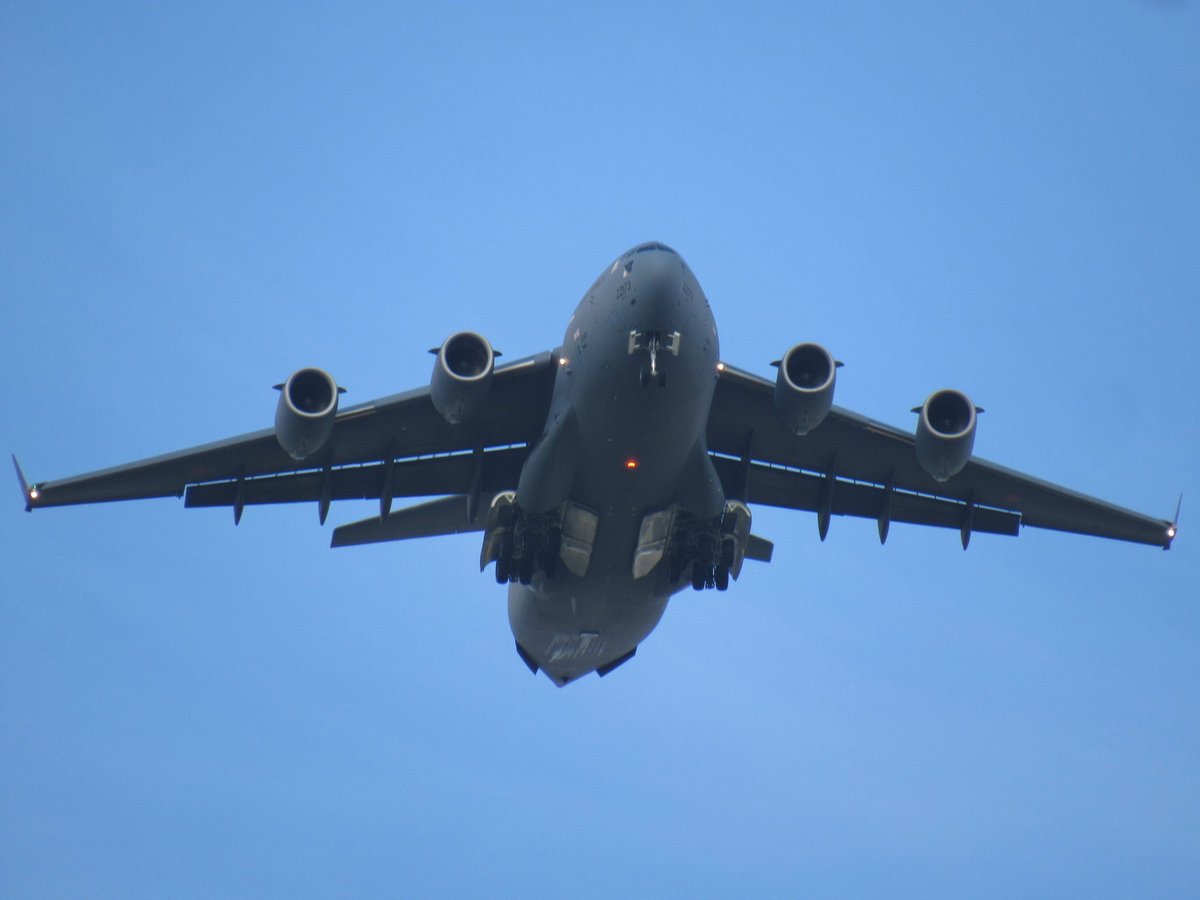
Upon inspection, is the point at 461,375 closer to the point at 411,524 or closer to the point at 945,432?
the point at 411,524

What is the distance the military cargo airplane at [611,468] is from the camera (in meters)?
12.9

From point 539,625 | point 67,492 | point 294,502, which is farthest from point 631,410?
point 67,492

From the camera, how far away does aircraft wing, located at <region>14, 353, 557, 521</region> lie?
14609 mm

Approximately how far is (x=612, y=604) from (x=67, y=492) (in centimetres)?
578

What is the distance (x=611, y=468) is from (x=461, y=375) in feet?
5.39

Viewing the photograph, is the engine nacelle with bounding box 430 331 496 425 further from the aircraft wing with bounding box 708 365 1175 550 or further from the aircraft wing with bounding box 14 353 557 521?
the aircraft wing with bounding box 708 365 1175 550

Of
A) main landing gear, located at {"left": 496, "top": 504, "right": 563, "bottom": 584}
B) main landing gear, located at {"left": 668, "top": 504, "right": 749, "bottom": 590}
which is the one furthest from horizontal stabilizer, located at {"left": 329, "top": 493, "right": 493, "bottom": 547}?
main landing gear, located at {"left": 668, "top": 504, "right": 749, "bottom": 590}

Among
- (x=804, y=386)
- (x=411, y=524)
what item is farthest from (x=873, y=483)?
(x=411, y=524)

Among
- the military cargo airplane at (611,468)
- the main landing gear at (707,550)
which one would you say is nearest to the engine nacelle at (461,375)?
the military cargo airplane at (611,468)

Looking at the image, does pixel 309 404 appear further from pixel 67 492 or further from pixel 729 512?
pixel 729 512

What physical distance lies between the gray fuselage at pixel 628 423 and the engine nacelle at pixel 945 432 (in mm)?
2023

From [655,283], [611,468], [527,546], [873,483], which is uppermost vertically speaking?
[873,483]

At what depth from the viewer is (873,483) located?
15898 mm

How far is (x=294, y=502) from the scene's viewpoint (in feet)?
51.9
